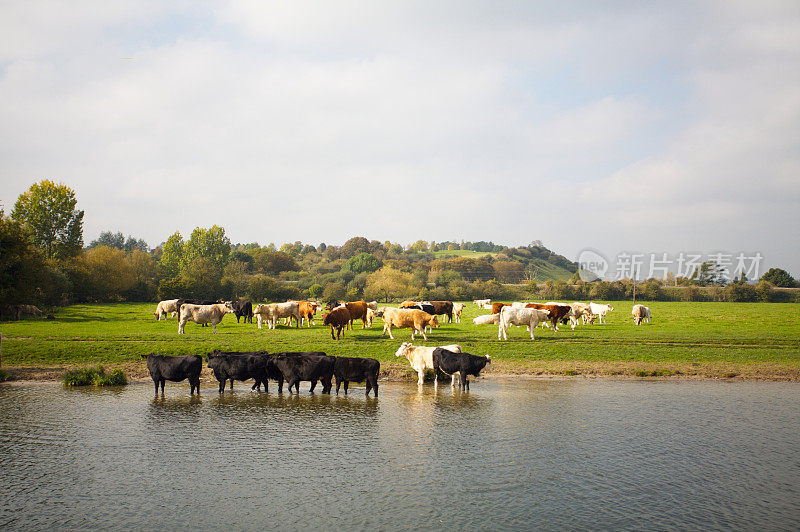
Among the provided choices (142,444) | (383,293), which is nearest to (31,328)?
(142,444)

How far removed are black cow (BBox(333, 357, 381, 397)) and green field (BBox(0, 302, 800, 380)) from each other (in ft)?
12.2

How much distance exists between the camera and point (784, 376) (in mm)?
21797

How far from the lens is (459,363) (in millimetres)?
18719

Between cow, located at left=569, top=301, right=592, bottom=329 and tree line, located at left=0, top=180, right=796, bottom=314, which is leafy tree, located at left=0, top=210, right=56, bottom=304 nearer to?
tree line, located at left=0, top=180, right=796, bottom=314

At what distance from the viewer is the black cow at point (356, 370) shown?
1768 cm

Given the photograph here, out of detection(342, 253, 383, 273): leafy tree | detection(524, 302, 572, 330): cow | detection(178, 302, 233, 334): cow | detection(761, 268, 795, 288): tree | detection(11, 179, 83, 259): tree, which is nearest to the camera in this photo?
detection(178, 302, 233, 334): cow

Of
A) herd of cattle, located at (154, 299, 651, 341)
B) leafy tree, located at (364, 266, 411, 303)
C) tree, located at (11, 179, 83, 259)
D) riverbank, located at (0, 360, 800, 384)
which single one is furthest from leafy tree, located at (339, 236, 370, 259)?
riverbank, located at (0, 360, 800, 384)

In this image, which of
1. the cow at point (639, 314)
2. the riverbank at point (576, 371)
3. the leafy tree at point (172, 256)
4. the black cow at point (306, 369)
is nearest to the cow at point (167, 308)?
the riverbank at point (576, 371)

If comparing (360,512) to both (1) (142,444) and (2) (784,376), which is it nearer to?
(1) (142,444)

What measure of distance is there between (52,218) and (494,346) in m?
62.3

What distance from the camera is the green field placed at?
2281 cm

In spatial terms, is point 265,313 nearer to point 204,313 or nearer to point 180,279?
point 204,313

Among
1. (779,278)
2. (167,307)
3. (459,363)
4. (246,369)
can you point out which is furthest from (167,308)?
(779,278)

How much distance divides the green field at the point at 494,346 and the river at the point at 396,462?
5941 mm
